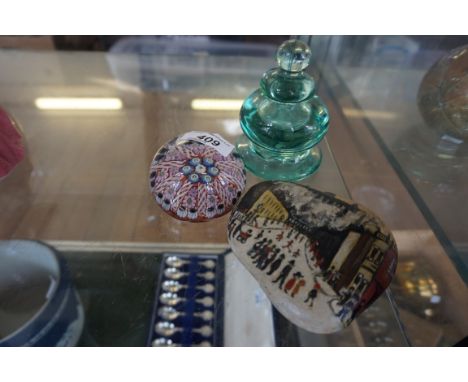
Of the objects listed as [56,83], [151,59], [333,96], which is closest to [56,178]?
[56,83]

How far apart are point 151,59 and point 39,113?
0.33m

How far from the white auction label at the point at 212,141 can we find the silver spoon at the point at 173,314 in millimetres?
208

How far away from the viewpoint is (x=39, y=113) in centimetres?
71

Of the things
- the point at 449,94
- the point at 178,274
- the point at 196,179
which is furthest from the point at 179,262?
the point at 449,94

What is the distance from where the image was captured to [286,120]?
522mm

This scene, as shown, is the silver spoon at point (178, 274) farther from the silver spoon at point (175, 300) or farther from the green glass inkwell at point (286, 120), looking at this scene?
the green glass inkwell at point (286, 120)

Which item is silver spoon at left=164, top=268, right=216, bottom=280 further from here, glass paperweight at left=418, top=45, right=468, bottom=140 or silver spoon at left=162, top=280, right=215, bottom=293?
glass paperweight at left=418, top=45, right=468, bottom=140

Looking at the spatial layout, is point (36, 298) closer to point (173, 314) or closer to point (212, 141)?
point (173, 314)

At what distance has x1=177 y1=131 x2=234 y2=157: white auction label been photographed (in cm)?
48

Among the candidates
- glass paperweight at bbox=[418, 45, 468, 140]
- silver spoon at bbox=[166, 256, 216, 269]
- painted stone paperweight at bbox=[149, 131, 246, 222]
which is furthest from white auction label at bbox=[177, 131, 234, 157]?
glass paperweight at bbox=[418, 45, 468, 140]

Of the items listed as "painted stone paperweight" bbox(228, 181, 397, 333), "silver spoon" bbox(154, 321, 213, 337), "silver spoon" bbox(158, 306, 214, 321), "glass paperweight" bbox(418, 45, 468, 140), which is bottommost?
"silver spoon" bbox(154, 321, 213, 337)

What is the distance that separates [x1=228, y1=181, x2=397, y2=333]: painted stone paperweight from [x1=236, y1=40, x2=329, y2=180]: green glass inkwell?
0.11 m

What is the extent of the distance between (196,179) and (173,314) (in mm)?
177

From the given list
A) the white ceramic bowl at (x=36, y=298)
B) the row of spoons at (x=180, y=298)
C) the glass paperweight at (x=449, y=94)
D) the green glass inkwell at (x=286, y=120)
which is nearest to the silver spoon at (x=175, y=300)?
the row of spoons at (x=180, y=298)
